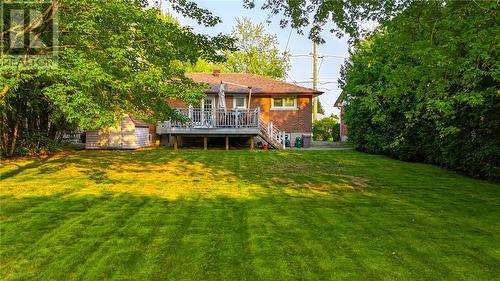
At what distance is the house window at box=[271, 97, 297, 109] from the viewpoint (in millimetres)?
25828

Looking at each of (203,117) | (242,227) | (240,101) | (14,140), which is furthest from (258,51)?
(242,227)

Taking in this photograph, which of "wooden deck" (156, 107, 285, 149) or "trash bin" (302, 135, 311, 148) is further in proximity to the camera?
"trash bin" (302, 135, 311, 148)

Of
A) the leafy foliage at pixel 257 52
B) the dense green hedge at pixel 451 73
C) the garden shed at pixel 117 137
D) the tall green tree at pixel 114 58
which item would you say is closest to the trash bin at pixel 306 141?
the dense green hedge at pixel 451 73

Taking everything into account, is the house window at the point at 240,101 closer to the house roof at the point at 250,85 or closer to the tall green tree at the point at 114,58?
the house roof at the point at 250,85

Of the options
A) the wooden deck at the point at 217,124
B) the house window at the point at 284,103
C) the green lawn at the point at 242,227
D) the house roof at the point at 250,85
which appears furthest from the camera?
the house window at the point at 284,103

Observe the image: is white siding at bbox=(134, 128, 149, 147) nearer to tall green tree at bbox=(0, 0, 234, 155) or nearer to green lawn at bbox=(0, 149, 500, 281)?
green lawn at bbox=(0, 149, 500, 281)

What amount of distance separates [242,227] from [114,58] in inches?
188

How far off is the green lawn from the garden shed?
32.0 ft

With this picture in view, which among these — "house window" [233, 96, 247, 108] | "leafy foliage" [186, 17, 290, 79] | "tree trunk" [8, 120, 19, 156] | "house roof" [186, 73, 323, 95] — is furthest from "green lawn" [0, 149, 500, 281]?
"leafy foliage" [186, 17, 290, 79]

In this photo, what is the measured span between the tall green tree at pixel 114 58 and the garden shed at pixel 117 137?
10.2m

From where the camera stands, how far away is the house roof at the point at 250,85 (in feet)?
Result: 82.2

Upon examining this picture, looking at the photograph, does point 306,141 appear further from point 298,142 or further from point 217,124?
point 217,124

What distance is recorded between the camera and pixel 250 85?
87.7 ft

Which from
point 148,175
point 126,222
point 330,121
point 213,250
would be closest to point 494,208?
point 213,250
